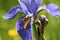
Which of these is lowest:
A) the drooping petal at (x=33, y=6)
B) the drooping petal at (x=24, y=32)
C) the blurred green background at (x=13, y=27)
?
the drooping petal at (x=24, y=32)

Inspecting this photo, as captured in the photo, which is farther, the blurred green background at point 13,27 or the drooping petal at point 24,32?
the blurred green background at point 13,27

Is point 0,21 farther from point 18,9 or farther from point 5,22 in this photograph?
point 18,9

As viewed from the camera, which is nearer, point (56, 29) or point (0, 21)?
point (56, 29)

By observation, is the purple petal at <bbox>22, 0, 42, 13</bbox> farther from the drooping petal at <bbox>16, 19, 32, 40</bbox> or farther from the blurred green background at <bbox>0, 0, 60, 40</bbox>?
the blurred green background at <bbox>0, 0, 60, 40</bbox>

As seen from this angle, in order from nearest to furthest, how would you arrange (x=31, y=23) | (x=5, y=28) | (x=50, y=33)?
1. (x=31, y=23)
2. (x=50, y=33)
3. (x=5, y=28)

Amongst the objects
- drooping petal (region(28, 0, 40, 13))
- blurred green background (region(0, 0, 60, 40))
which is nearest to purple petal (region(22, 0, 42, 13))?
drooping petal (region(28, 0, 40, 13))

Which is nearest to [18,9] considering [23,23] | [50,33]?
[23,23]

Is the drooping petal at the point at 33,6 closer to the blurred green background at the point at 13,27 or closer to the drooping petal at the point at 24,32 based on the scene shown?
the drooping petal at the point at 24,32

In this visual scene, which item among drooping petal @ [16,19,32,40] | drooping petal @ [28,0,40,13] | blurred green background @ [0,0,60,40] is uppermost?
blurred green background @ [0,0,60,40]

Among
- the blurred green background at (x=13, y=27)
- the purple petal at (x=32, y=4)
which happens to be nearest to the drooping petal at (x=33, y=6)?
the purple petal at (x=32, y=4)

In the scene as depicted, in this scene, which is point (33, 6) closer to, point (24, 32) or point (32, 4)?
point (32, 4)

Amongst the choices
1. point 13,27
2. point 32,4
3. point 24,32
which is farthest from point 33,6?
point 13,27
